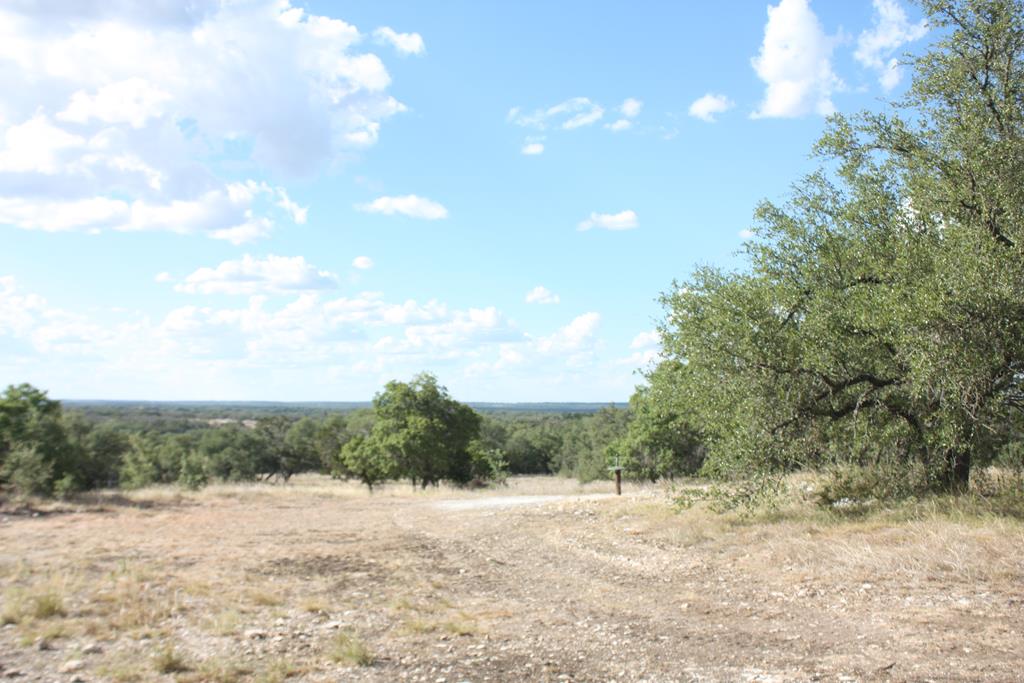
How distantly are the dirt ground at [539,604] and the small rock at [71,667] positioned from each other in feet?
0.12

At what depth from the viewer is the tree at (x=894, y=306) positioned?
10.4 meters

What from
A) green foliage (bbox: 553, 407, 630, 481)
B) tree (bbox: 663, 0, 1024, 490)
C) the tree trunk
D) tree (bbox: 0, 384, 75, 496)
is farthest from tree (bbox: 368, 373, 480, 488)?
the tree trunk

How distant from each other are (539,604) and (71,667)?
5125mm

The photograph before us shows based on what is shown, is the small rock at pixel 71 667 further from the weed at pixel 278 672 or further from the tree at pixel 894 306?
the tree at pixel 894 306

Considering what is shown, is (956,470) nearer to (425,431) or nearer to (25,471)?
(25,471)

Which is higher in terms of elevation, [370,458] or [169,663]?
[169,663]

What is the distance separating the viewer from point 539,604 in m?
9.02

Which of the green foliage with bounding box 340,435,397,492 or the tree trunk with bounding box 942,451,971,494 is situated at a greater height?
the tree trunk with bounding box 942,451,971,494

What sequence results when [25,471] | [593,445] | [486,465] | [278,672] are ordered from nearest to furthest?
[278,672] < [25,471] < [486,465] < [593,445]

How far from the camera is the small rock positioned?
6.36m

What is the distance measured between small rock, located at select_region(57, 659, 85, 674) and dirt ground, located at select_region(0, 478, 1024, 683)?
0.04 m

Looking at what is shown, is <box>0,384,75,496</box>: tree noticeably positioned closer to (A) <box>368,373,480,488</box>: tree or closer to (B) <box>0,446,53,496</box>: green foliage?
(B) <box>0,446,53,496</box>: green foliage

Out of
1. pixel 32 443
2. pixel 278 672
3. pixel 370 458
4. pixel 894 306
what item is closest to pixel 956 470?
pixel 894 306

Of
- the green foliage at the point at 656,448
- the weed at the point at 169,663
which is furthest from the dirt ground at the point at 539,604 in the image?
the green foliage at the point at 656,448
